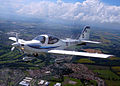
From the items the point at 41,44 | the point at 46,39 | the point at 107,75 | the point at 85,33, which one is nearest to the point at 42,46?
the point at 41,44

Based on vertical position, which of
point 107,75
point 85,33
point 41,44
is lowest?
point 107,75

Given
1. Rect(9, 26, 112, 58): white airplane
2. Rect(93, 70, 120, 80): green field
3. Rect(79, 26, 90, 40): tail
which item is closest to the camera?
Rect(9, 26, 112, 58): white airplane

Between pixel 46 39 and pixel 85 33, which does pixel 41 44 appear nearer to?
pixel 46 39

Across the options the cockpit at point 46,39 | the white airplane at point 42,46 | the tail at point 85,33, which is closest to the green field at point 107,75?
the tail at point 85,33

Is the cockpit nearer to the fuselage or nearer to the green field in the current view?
the fuselage

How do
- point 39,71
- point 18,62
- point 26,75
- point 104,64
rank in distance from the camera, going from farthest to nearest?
point 104,64 < point 18,62 < point 39,71 < point 26,75

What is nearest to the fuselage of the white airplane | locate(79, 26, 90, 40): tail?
the white airplane

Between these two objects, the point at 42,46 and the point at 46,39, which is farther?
the point at 46,39

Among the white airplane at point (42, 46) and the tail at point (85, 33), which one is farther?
Answer: the tail at point (85, 33)

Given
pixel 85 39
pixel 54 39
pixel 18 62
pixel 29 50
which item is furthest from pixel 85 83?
pixel 18 62

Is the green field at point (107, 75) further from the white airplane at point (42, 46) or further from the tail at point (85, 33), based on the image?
the white airplane at point (42, 46)

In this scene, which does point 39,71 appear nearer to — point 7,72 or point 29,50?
point 7,72
